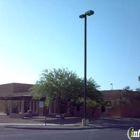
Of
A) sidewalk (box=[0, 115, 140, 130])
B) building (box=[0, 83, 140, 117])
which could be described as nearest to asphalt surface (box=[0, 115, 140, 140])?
sidewalk (box=[0, 115, 140, 130])

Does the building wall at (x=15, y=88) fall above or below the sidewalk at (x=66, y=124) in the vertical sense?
above

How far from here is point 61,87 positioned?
3703 centimetres

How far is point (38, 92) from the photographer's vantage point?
1497 inches

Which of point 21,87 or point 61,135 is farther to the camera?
point 21,87

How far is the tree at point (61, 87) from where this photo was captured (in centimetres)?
3694

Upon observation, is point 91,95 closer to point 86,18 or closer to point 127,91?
point 127,91

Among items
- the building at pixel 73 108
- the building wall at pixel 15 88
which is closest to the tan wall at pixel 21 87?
the building wall at pixel 15 88

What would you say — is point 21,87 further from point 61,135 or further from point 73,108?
point 61,135

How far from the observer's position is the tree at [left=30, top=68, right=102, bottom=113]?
36.9m

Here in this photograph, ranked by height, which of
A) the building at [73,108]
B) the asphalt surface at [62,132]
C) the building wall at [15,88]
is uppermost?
the building wall at [15,88]

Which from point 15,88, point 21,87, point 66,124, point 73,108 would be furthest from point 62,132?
point 21,87

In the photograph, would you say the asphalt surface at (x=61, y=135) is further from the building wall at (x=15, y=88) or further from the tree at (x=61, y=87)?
the building wall at (x=15, y=88)

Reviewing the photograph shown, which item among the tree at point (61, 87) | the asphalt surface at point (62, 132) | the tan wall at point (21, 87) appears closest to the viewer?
the asphalt surface at point (62, 132)

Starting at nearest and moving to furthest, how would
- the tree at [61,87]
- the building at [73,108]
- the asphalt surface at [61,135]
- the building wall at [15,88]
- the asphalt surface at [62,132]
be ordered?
the asphalt surface at [61,135] < the asphalt surface at [62,132] < the tree at [61,87] < the building at [73,108] < the building wall at [15,88]
